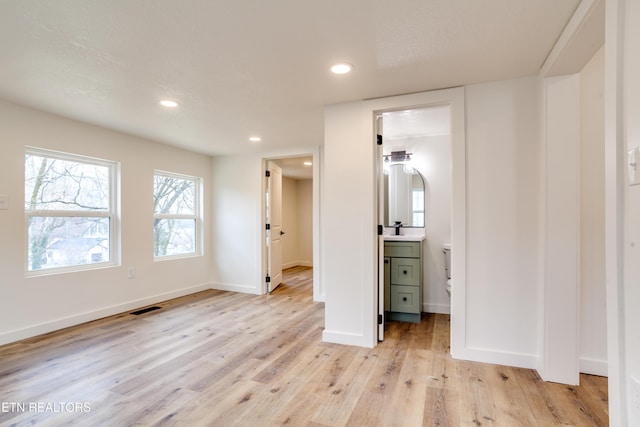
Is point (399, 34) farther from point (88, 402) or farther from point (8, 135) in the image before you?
point (8, 135)

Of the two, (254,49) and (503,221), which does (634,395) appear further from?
(254,49)

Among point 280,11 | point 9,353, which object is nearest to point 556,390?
point 280,11

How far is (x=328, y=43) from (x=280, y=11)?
0.38 m

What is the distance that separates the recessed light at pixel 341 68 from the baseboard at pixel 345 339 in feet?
6.97

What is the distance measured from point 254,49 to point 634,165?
1.87 metres

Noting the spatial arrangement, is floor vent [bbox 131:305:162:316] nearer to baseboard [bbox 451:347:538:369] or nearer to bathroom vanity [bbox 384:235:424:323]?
bathroom vanity [bbox 384:235:424:323]

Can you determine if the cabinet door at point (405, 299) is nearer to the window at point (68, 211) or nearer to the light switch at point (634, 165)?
the light switch at point (634, 165)

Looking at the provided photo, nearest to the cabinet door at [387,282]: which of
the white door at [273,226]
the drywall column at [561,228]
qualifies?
the drywall column at [561,228]

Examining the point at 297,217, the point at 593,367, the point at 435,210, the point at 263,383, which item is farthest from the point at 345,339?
the point at 297,217

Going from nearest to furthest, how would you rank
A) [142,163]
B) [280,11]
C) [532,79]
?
[280,11] → [532,79] → [142,163]

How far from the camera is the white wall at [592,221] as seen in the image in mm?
2197

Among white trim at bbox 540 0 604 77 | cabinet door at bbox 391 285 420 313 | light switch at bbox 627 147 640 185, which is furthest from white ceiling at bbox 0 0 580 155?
cabinet door at bbox 391 285 420 313

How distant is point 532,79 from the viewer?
2318 mm

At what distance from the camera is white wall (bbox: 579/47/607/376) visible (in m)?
2.20
